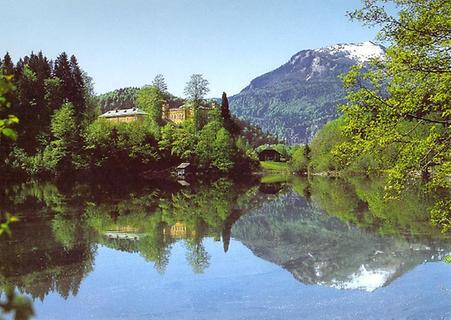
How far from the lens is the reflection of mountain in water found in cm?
2264

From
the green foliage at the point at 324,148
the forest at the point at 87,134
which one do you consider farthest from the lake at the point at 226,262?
the green foliage at the point at 324,148

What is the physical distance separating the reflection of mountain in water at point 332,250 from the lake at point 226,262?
0.26 ft

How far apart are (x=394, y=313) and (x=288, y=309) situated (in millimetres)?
3745

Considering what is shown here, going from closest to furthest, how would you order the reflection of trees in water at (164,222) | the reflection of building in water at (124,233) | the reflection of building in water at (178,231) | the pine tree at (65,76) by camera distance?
the reflection of trees in water at (164,222)
the reflection of building in water at (124,233)
the reflection of building in water at (178,231)
the pine tree at (65,76)

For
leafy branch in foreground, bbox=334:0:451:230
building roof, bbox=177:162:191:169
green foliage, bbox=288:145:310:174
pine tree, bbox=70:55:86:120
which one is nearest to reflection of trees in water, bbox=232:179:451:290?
leafy branch in foreground, bbox=334:0:451:230

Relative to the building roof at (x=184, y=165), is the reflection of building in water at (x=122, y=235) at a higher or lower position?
lower

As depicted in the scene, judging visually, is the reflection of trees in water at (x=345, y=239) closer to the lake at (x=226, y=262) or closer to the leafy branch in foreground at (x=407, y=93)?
the lake at (x=226, y=262)

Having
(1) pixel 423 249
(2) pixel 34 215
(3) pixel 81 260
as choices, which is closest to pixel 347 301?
(1) pixel 423 249

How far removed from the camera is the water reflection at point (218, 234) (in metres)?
23.0

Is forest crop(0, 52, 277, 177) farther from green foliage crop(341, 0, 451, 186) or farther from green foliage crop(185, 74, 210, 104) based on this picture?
green foliage crop(341, 0, 451, 186)

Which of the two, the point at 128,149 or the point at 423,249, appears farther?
the point at 128,149

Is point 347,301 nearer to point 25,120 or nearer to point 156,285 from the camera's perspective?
point 156,285

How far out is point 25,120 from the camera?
83.1 m

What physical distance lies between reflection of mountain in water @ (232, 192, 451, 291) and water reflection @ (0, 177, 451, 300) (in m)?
0.05
